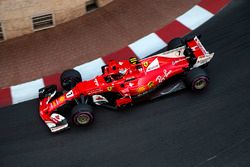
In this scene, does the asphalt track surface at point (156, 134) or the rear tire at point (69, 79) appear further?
the rear tire at point (69, 79)

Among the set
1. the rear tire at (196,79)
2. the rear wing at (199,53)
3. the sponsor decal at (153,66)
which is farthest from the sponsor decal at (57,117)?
the rear wing at (199,53)

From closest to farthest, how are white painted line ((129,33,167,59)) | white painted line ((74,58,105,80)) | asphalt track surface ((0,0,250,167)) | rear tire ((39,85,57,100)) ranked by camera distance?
asphalt track surface ((0,0,250,167)) < rear tire ((39,85,57,100)) < white painted line ((74,58,105,80)) < white painted line ((129,33,167,59))

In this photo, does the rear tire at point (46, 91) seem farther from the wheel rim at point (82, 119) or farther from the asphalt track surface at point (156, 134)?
the wheel rim at point (82, 119)

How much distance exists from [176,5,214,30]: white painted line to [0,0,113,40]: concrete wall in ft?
7.66

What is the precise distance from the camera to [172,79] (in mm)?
7348

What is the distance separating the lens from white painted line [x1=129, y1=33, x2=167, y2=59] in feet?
26.8

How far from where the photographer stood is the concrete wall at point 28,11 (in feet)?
26.8

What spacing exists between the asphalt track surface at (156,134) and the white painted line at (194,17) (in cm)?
148

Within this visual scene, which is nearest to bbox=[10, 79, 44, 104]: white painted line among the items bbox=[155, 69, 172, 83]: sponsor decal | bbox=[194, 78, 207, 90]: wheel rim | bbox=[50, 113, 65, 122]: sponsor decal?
bbox=[50, 113, 65, 122]: sponsor decal

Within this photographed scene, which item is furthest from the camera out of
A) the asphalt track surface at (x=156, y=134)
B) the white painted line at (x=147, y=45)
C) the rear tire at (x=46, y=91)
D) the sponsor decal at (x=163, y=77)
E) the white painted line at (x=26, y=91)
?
the white painted line at (x=147, y=45)

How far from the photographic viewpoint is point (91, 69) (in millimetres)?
7930

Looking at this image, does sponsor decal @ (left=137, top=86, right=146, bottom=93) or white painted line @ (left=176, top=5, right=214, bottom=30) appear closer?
sponsor decal @ (left=137, top=86, right=146, bottom=93)

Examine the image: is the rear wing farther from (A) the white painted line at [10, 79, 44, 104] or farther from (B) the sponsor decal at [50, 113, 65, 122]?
(A) the white painted line at [10, 79, 44, 104]

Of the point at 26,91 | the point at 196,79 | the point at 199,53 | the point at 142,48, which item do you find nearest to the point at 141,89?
the point at 196,79
